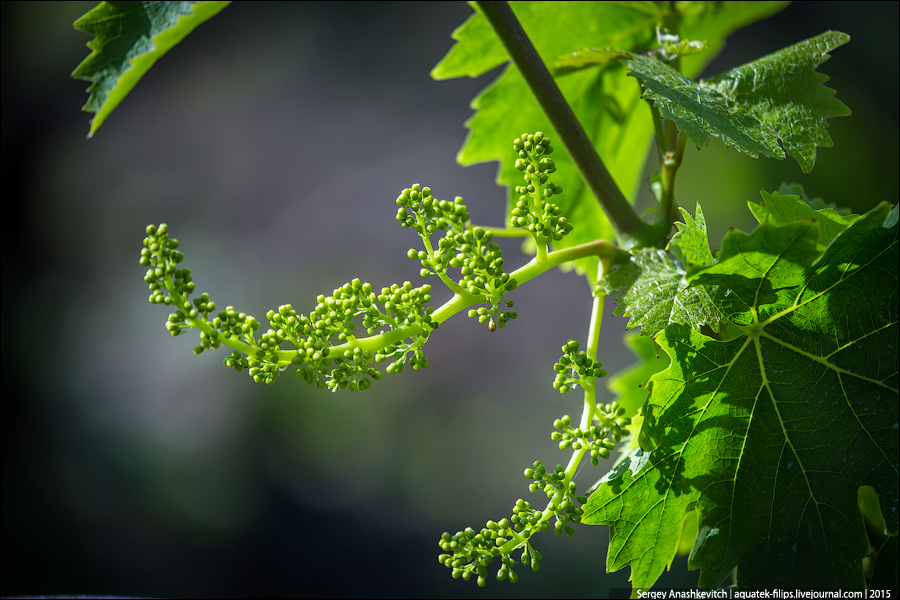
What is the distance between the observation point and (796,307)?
1.31ft

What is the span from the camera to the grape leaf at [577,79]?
2.27ft

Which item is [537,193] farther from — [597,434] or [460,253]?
[597,434]

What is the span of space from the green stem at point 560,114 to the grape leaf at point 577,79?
0.66 ft

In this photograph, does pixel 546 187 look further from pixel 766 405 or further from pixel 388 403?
pixel 388 403

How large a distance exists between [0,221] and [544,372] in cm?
324

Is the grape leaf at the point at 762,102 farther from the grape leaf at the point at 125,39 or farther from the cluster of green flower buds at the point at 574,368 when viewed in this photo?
the grape leaf at the point at 125,39

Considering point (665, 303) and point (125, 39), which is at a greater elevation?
point (125, 39)

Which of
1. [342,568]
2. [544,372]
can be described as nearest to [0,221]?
[342,568]

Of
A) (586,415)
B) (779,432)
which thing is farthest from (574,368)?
(779,432)

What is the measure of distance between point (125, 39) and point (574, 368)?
1.47ft

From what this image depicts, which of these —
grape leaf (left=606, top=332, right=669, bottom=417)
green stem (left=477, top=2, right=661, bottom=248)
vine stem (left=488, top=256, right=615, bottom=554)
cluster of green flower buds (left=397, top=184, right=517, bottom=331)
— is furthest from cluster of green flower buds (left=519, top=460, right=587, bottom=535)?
grape leaf (left=606, top=332, right=669, bottom=417)

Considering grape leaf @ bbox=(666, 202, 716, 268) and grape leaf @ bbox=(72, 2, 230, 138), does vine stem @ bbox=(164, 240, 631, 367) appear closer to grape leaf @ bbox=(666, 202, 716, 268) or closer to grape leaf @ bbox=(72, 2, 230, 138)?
grape leaf @ bbox=(666, 202, 716, 268)

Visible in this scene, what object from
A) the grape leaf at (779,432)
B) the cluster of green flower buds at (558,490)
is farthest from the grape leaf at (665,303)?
the cluster of green flower buds at (558,490)

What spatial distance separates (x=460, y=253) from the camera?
39 cm
